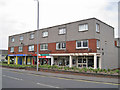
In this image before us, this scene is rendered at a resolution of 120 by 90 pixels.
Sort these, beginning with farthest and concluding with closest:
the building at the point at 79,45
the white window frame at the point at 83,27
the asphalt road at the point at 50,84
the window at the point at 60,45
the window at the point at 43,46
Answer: the window at the point at 43,46, the window at the point at 60,45, the white window frame at the point at 83,27, the building at the point at 79,45, the asphalt road at the point at 50,84

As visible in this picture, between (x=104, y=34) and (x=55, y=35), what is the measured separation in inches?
349

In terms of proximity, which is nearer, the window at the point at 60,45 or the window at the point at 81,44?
the window at the point at 81,44

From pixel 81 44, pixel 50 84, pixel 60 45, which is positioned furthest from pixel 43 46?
pixel 50 84

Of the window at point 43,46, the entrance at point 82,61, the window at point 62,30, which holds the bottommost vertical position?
the entrance at point 82,61

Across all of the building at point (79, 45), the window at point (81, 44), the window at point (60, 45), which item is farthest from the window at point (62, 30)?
the window at point (81, 44)

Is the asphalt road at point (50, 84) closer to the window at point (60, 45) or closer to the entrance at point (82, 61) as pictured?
the entrance at point (82, 61)

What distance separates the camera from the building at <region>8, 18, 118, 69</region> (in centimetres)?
2027

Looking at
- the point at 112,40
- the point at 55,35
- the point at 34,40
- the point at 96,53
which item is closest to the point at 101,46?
the point at 96,53

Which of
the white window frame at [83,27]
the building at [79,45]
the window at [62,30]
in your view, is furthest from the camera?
the window at [62,30]

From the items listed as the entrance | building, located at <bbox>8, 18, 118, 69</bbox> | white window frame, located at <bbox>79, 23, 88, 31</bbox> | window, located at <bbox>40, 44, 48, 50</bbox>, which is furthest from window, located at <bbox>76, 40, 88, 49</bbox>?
window, located at <bbox>40, 44, 48, 50</bbox>

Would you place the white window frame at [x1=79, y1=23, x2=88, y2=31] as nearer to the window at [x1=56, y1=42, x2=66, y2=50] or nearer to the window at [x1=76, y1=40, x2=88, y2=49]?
the window at [x1=76, y1=40, x2=88, y2=49]

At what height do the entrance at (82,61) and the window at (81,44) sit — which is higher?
the window at (81,44)

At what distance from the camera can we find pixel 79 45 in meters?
A: 21.6

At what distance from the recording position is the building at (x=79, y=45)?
20.3 m
